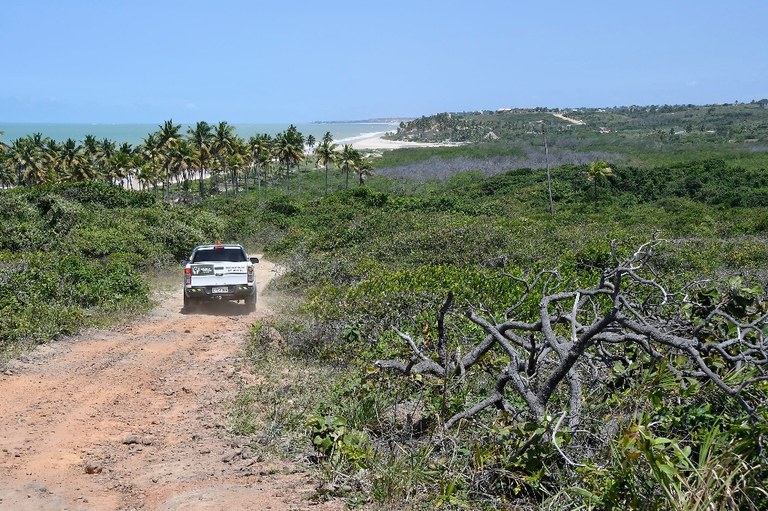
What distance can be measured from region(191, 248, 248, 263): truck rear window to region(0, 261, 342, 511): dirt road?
316 centimetres

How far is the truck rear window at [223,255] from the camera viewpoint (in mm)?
14516

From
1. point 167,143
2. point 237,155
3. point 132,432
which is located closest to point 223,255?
point 132,432

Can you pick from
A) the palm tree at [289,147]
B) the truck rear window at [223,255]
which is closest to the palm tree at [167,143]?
the palm tree at [289,147]

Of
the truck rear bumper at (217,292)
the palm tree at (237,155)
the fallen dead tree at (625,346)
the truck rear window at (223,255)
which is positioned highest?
the palm tree at (237,155)

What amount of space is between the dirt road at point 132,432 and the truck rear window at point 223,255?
316cm

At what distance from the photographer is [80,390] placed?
27.5ft

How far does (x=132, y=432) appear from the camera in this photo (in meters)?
Answer: 6.96

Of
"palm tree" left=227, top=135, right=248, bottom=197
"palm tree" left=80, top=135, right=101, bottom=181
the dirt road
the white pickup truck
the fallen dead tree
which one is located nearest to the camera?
the fallen dead tree

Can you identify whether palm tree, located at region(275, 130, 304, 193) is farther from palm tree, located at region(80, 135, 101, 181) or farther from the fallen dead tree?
the fallen dead tree

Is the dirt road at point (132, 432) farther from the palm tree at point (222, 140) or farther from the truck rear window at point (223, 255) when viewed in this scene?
the palm tree at point (222, 140)

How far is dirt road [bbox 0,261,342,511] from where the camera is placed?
5238 millimetres

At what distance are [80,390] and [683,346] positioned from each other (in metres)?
7.62

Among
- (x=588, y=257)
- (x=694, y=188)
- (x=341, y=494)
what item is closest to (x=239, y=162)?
(x=694, y=188)

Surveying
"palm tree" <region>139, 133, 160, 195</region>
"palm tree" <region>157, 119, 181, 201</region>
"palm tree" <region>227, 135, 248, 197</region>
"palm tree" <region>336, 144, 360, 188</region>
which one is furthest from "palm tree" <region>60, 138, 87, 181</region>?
"palm tree" <region>336, 144, 360, 188</region>
